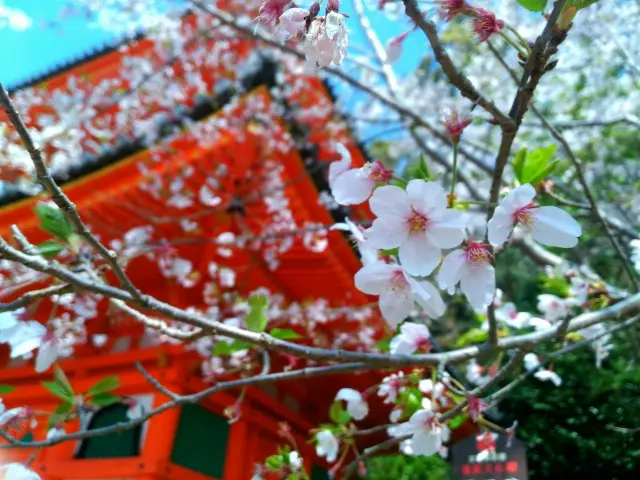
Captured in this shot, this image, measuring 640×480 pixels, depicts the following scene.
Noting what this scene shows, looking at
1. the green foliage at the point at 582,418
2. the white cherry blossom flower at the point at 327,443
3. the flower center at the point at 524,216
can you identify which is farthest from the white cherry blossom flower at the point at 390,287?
the green foliage at the point at 582,418

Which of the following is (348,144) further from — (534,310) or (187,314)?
(534,310)

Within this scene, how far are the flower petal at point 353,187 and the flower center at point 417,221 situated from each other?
0.14 metres

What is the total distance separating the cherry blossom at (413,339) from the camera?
1.56 metres

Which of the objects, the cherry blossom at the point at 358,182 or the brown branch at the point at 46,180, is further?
the cherry blossom at the point at 358,182

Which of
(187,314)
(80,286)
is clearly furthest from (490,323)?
(80,286)

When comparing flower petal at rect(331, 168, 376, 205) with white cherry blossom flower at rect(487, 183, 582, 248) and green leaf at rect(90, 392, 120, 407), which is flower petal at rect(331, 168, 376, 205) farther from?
green leaf at rect(90, 392, 120, 407)

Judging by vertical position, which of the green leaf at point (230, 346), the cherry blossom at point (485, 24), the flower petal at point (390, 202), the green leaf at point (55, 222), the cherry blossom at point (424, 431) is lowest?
the cherry blossom at point (424, 431)

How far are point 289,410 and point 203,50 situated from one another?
381cm

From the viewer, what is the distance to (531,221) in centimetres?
94

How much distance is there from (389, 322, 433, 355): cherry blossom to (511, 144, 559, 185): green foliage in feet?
1.77

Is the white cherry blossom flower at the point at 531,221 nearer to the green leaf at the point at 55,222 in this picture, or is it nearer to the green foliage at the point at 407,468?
the green leaf at the point at 55,222

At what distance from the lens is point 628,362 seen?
535 cm

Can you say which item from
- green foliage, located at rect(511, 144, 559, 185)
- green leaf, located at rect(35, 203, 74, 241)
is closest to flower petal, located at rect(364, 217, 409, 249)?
green foliage, located at rect(511, 144, 559, 185)

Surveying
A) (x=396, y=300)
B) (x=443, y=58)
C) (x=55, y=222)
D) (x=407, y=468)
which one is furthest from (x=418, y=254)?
(x=407, y=468)
